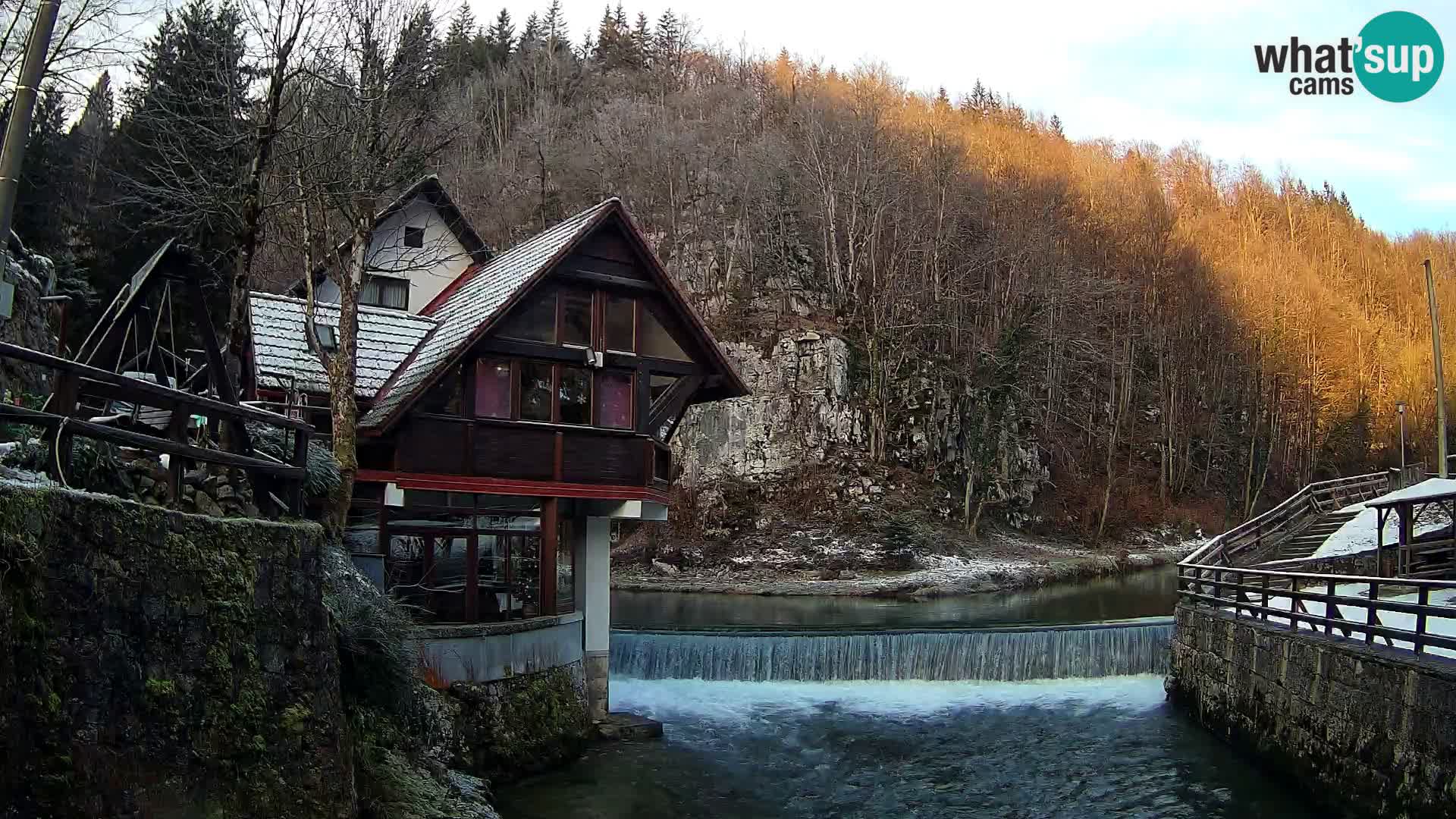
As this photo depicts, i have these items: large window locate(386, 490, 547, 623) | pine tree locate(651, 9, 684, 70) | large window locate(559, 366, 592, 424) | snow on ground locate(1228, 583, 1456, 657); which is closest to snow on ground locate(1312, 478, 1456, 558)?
snow on ground locate(1228, 583, 1456, 657)

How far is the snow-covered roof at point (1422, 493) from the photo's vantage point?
2333 cm

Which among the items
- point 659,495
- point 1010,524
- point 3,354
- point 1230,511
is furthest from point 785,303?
point 3,354

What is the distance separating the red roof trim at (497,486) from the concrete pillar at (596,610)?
1076 millimetres

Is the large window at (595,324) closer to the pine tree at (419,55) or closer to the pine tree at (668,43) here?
the pine tree at (419,55)

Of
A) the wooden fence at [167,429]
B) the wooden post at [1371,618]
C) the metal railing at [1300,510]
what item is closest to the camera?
the wooden fence at [167,429]

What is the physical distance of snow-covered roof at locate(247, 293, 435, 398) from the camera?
65.8ft

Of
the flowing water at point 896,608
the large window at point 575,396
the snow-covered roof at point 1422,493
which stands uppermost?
the large window at point 575,396

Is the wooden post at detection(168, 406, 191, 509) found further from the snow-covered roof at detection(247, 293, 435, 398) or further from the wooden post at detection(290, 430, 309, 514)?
the snow-covered roof at detection(247, 293, 435, 398)

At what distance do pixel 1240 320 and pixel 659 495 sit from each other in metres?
58.8

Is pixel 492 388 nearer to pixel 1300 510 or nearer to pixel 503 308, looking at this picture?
pixel 503 308

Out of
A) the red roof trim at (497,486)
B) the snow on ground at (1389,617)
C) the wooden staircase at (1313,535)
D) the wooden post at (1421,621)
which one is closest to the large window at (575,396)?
the red roof trim at (497,486)

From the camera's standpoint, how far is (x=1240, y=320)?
228 ft

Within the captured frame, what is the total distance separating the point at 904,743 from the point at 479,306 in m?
10.8

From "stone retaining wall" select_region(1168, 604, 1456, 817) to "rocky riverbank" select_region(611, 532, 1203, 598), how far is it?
68.3ft
